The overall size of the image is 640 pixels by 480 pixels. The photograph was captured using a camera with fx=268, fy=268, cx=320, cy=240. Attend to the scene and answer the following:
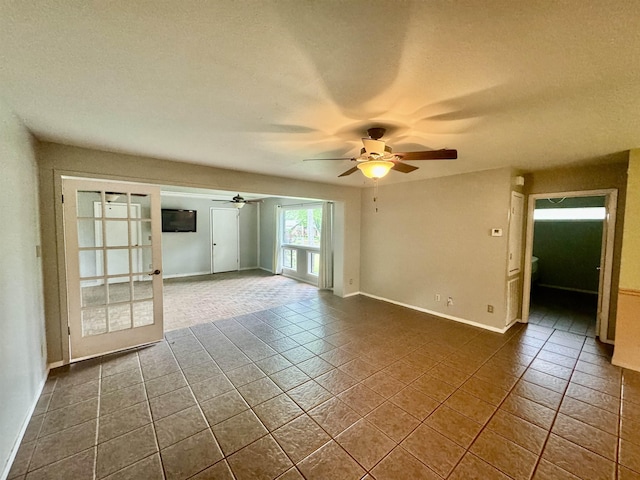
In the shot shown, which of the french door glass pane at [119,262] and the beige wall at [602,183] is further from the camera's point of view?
the french door glass pane at [119,262]

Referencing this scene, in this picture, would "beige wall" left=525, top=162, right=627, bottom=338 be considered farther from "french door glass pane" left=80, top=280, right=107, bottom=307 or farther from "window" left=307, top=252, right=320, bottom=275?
"french door glass pane" left=80, top=280, right=107, bottom=307

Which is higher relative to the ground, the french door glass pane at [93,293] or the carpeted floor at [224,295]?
the french door glass pane at [93,293]

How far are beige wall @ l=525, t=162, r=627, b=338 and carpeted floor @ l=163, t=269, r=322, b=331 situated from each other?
174 inches

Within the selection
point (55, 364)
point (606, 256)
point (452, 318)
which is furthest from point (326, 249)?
point (55, 364)

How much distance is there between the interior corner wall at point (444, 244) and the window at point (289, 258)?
2.60m

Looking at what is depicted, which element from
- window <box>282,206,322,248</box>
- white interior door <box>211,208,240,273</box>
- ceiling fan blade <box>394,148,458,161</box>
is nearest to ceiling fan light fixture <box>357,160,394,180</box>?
ceiling fan blade <box>394,148,458,161</box>

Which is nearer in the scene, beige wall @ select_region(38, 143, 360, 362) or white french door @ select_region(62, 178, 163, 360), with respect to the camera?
beige wall @ select_region(38, 143, 360, 362)

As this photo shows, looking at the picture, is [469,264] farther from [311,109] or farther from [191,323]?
[191,323]

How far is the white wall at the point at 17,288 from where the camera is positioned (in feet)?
5.71

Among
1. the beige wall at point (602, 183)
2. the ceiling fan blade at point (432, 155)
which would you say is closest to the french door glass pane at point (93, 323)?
the ceiling fan blade at point (432, 155)

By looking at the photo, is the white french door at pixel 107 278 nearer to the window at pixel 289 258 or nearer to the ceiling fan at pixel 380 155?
the ceiling fan at pixel 380 155

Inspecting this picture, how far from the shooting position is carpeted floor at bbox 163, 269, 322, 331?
15.0 ft

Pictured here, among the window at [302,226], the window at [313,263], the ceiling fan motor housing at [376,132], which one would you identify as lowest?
the window at [313,263]

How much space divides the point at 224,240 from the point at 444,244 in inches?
250
